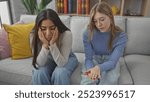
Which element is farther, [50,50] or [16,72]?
[16,72]

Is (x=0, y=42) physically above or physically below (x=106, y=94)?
above

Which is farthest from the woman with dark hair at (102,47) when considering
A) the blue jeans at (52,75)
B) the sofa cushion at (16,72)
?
the sofa cushion at (16,72)

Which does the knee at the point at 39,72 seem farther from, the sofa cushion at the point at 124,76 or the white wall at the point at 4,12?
the white wall at the point at 4,12

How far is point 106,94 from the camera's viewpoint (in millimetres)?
1023

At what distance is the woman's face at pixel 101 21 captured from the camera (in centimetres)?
136

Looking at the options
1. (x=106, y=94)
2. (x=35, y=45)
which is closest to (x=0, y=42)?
(x=35, y=45)

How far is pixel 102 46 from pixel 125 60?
0.33 metres

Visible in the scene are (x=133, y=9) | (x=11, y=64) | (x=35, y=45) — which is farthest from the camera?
(x=133, y=9)

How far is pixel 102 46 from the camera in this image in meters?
1.50

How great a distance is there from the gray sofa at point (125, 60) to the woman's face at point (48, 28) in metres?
0.34

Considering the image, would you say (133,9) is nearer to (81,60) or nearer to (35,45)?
(81,60)

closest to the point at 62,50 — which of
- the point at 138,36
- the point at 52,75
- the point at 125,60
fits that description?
the point at 52,75

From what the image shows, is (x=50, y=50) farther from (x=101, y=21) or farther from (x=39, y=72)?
(x=101, y=21)

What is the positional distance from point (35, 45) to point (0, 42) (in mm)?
457
